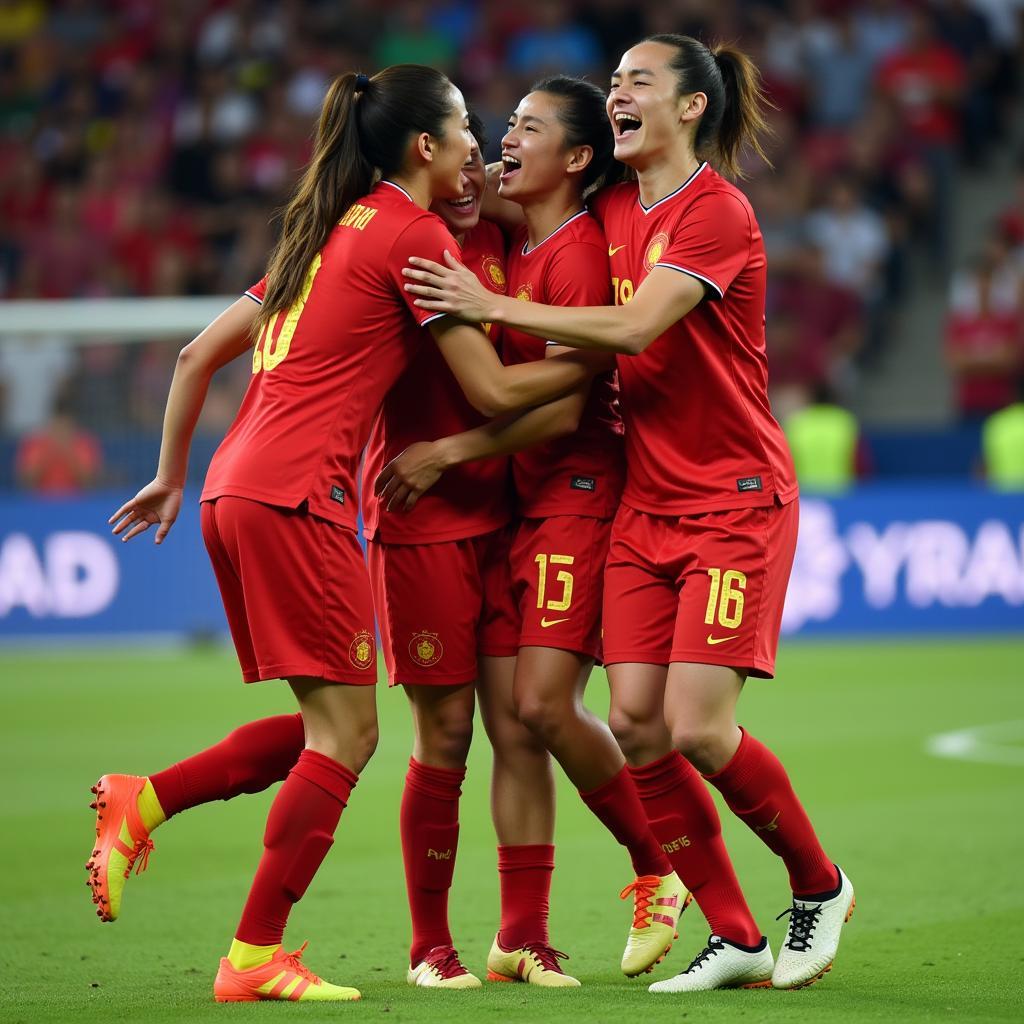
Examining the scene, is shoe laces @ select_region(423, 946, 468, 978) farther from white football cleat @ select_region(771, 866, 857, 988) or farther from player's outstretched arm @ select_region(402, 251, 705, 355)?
player's outstretched arm @ select_region(402, 251, 705, 355)

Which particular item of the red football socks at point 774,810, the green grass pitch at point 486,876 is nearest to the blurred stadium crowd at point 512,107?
the green grass pitch at point 486,876

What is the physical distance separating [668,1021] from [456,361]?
1.65m

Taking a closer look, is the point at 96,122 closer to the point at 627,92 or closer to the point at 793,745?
the point at 793,745

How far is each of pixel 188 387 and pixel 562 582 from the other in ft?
3.62

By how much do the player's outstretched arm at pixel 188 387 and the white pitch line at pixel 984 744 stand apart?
17.1ft

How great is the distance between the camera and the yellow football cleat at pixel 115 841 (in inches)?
180

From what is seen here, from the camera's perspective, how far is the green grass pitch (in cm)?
443

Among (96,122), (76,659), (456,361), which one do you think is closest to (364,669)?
(456,361)

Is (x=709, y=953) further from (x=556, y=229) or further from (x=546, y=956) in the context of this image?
(x=556, y=229)

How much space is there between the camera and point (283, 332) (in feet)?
15.2

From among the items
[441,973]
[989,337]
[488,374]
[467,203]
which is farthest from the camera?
[989,337]

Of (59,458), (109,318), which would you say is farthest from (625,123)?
(59,458)

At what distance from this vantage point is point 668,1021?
4102 millimetres

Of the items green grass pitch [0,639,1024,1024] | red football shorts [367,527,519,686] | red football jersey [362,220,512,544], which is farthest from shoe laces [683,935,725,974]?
red football jersey [362,220,512,544]
